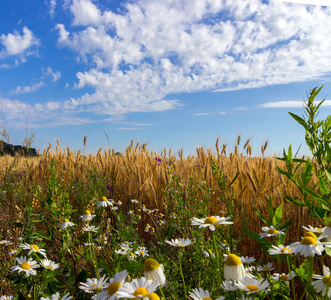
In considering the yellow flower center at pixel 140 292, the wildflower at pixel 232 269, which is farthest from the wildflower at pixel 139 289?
the wildflower at pixel 232 269

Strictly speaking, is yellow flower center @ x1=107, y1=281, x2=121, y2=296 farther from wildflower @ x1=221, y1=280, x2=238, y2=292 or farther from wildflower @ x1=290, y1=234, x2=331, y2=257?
wildflower @ x1=290, y1=234, x2=331, y2=257

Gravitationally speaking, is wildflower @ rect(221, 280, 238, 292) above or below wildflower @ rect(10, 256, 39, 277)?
above

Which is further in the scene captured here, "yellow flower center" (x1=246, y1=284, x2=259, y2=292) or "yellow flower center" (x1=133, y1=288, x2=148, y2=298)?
"yellow flower center" (x1=246, y1=284, x2=259, y2=292)

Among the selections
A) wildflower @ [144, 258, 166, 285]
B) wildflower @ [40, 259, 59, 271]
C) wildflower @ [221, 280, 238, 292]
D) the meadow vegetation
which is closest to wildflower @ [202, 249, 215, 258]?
the meadow vegetation

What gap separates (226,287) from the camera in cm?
130

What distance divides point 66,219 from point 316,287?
1731 millimetres

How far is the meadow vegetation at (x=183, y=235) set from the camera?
4.48 ft

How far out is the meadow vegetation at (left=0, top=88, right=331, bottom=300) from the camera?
137cm

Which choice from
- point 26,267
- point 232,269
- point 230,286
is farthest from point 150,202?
point 232,269

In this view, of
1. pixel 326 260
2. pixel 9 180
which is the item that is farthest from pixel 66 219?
pixel 9 180

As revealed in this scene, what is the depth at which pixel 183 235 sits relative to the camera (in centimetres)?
250

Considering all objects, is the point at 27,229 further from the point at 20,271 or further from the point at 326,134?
the point at 326,134

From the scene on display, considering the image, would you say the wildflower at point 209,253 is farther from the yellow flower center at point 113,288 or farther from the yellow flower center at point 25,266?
the yellow flower center at point 25,266

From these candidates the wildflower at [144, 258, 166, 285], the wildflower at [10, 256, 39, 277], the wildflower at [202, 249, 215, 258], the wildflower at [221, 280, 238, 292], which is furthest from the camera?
the wildflower at [202, 249, 215, 258]
